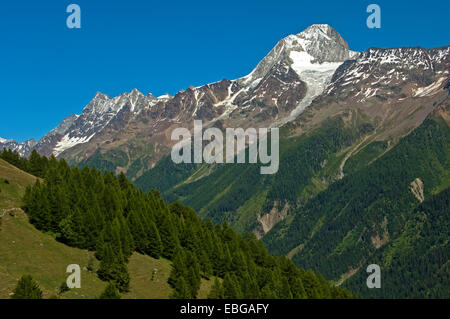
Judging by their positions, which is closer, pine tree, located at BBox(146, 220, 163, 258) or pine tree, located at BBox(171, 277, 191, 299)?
pine tree, located at BBox(171, 277, 191, 299)

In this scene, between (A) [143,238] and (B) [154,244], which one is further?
(B) [154,244]

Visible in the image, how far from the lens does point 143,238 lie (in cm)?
10938

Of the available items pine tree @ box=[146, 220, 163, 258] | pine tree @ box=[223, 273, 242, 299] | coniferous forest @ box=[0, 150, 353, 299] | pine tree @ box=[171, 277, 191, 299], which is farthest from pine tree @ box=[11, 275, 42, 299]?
pine tree @ box=[146, 220, 163, 258]

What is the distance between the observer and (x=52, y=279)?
272 feet

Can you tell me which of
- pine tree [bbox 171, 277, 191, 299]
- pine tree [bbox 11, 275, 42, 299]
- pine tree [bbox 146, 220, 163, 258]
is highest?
pine tree [bbox 146, 220, 163, 258]

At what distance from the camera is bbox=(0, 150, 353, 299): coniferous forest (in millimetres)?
96000

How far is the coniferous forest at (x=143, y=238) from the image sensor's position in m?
96.0

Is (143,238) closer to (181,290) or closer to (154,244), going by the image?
(154,244)

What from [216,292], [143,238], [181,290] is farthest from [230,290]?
[143,238]

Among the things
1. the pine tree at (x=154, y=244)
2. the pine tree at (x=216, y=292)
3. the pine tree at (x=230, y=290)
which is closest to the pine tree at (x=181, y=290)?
the pine tree at (x=216, y=292)

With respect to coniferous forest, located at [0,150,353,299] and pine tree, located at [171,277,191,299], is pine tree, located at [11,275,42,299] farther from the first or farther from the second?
→ pine tree, located at [171,277,191,299]

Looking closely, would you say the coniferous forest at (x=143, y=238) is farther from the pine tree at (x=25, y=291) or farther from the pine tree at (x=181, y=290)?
the pine tree at (x=25, y=291)
